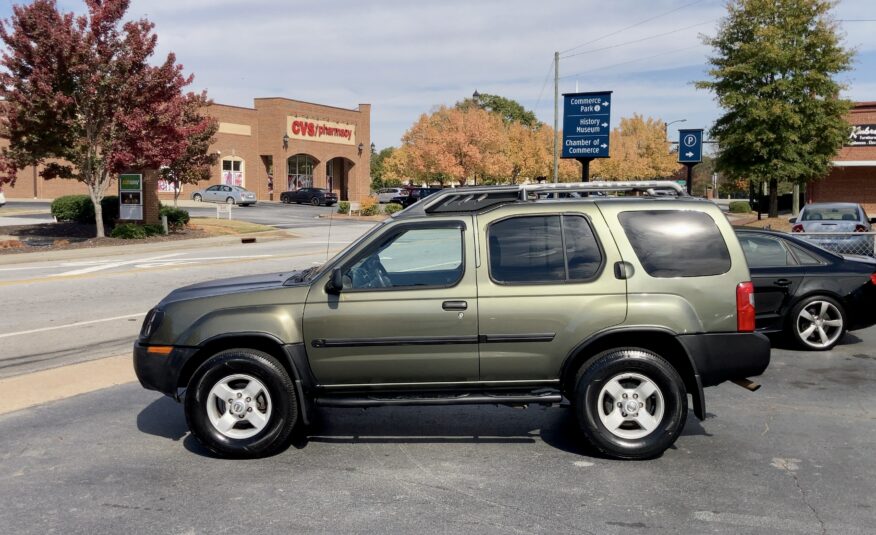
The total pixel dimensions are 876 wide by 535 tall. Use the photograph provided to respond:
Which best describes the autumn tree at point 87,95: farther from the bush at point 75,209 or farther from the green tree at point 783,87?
the green tree at point 783,87

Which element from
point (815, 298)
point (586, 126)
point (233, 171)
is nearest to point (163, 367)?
point (815, 298)

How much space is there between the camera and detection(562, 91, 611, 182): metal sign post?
19.1m

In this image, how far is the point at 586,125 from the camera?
1931 cm

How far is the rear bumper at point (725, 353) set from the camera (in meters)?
5.45

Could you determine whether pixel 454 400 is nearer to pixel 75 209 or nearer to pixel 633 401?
pixel 633 401

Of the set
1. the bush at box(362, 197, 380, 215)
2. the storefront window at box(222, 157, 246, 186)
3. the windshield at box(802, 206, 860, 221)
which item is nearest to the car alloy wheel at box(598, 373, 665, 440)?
the windshield at box(802, 206, 860, 221)

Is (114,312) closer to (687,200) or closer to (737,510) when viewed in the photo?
(687,200)

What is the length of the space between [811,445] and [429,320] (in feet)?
9.64

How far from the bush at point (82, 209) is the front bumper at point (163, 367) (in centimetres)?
2357

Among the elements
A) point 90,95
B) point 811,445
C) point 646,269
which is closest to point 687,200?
point 646,269

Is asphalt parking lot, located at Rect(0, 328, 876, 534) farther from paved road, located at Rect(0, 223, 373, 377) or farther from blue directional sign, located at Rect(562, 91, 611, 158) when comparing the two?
blue directional sign, located at Rect(562, 91, 611, 158)

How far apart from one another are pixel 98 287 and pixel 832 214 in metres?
17.4

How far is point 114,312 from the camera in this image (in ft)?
39.2

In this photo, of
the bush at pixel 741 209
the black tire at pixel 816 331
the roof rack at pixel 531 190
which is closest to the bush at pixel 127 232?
the roof rack at pixel 531 190
